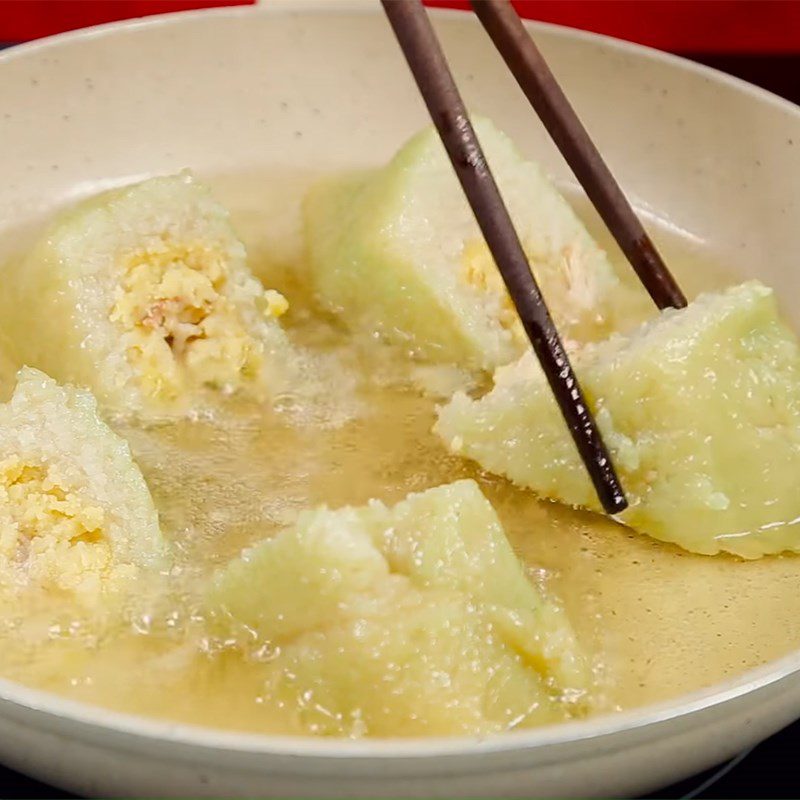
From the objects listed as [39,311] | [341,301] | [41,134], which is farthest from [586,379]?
[41,134]

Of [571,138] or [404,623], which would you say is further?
[571,138]

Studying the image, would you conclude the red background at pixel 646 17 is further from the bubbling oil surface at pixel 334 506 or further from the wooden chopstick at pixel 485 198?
the wooden chopstick at pixel 485 198

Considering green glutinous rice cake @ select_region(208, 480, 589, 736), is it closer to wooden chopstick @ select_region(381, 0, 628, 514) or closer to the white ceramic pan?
wooden chopstick @ select_region(381, 0, 628, 514)

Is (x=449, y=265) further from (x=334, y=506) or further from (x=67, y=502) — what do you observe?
(x=67, y=502)

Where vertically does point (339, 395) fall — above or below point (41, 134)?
below

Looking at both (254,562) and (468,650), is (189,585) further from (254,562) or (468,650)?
(468,650)

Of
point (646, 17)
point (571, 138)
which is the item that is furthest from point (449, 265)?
point (646, 17)

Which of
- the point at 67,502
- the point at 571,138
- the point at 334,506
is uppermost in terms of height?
the point at 571,138
